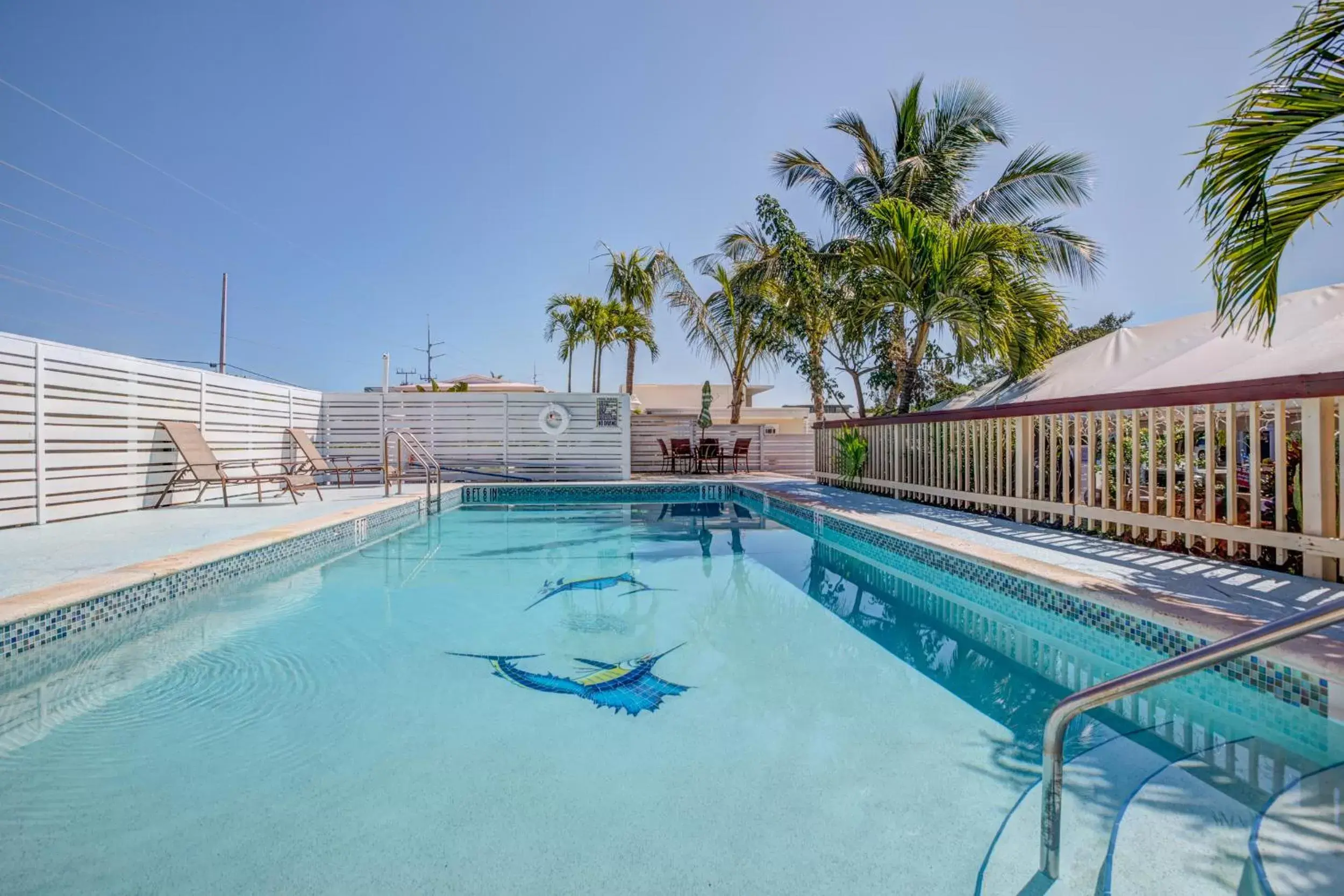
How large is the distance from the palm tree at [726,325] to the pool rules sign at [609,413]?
321 cm

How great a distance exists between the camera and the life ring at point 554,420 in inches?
509

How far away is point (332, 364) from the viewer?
34281 mm

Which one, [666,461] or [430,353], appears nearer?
[666,461]

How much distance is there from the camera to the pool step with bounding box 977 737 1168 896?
5.12ft

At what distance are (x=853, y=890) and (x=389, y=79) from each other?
571 inches

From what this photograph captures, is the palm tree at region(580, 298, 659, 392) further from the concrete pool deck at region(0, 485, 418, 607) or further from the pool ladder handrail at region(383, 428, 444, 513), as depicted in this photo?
the concrete pool deck at region(0, 485, 418, 607)

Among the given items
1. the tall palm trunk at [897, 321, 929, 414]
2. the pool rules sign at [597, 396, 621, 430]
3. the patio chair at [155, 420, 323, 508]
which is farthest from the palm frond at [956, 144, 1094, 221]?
the patio chair at [155, 420, 323, 508]

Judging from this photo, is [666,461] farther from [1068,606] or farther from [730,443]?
[1068,606]

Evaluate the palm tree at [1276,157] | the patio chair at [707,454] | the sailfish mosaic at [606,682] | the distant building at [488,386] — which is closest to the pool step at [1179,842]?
the sailfish mosaic at [606,682]

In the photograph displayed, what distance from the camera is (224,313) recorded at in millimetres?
28109

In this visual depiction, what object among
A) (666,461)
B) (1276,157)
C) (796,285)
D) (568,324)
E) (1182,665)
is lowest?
(1182,665)

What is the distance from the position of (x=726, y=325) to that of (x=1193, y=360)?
10284 mm

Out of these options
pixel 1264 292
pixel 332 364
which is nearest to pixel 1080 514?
pixel 1264 292

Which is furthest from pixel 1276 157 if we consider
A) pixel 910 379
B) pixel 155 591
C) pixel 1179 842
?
pixel 910 379
